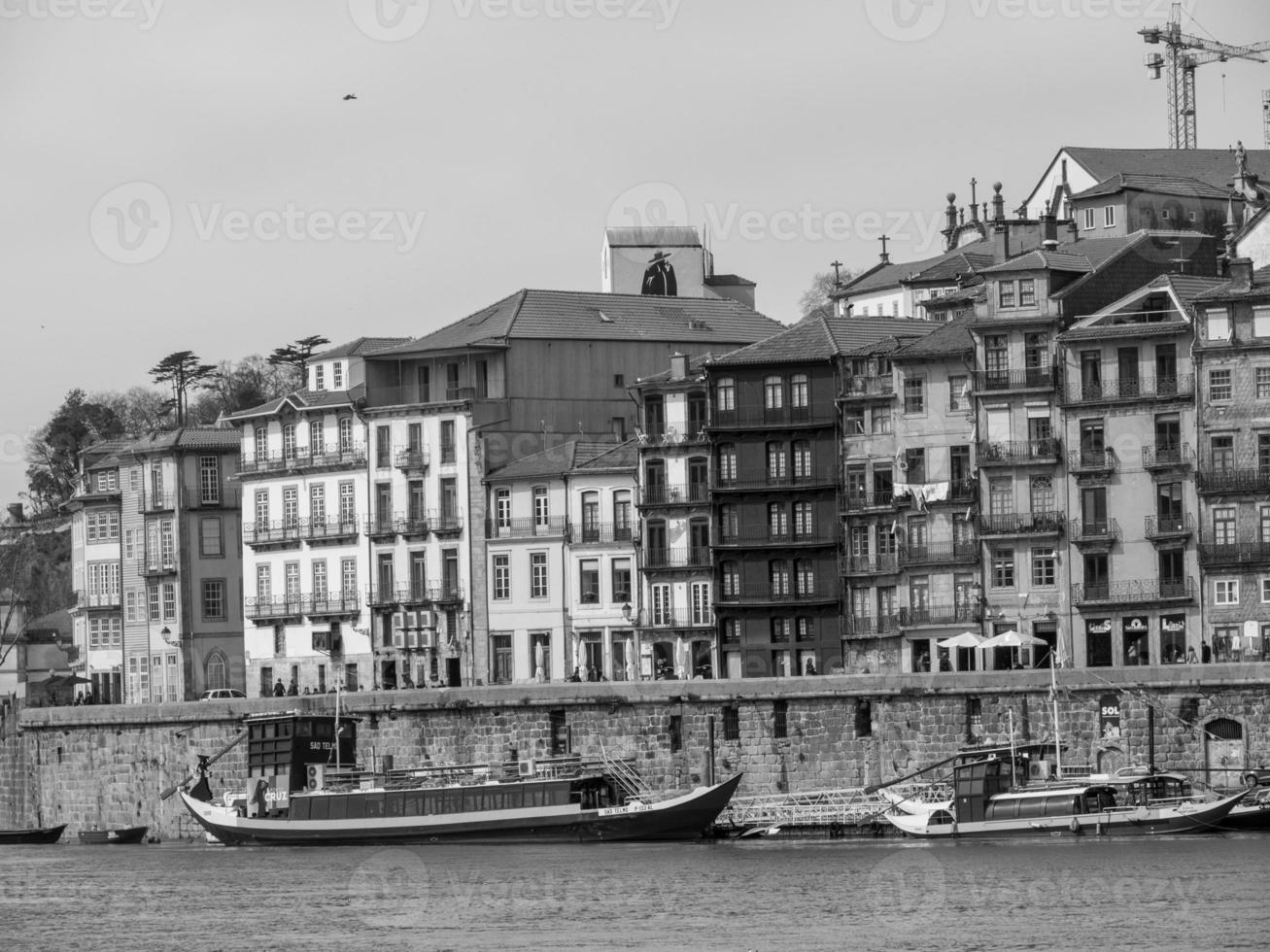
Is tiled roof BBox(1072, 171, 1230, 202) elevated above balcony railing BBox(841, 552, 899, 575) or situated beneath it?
elevated above

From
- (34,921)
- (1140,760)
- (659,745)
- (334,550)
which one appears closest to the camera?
(34,921)

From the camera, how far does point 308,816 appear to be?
3984 inches

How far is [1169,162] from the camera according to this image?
140 meters

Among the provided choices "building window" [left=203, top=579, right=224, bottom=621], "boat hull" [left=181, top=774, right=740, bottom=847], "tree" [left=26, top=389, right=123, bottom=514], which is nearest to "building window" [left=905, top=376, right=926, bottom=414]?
"boat hull" [left=181, top=774, right=740, bottom=847]

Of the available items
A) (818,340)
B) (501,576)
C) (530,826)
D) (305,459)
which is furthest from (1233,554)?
(305,459)

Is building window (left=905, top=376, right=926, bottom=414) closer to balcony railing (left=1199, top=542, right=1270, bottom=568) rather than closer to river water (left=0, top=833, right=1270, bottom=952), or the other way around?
balcony railing (left=1199, top=542, right=1270, bottom=568)

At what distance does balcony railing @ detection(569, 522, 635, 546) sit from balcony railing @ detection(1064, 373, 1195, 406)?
62.5ft

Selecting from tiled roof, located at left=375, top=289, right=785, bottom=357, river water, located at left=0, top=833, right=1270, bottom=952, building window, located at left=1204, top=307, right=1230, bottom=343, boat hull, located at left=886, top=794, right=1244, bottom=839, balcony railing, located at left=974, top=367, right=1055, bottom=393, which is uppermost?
tiled roof, located at left=375, top=289, right=785, bottom=357

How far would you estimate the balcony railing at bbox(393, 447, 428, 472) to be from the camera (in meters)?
121

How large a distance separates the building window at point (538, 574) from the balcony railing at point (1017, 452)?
61.8ft

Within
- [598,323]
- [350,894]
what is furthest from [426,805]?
[598,323]

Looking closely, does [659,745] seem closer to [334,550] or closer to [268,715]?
[268,715]

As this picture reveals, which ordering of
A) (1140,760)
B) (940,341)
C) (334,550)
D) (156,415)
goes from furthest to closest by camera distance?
(156,415), (334,550), (940,341), (1140,760)

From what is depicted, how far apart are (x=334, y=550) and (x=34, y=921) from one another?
43605 millimetres
